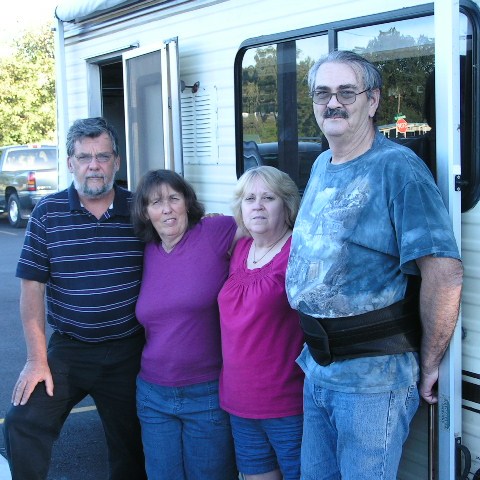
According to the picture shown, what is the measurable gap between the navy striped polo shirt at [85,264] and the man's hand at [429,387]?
1.24 meters

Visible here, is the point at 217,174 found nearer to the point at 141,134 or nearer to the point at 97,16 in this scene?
the point at 141,134

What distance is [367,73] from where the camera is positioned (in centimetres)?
217

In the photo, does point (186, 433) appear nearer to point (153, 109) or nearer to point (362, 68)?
point (362, 68)

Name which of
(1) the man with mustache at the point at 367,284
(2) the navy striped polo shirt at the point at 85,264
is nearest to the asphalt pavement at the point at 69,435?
(2) the navy striped polo shirt at the point at 85,264

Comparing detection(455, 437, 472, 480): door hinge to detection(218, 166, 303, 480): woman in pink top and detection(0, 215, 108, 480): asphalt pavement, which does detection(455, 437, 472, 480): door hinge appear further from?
detection(0, 215, 108, 480): asphalt pavement

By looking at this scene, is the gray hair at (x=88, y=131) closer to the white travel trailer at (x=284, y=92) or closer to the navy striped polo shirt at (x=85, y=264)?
the navy striped polo shirt at (x=85, y=264)

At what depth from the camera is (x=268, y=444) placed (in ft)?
8.70

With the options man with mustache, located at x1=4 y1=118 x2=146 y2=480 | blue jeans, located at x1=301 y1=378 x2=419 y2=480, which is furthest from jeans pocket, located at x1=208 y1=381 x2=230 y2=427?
blue jeans, located at x1=301 y1=378 x2=419 y2=480

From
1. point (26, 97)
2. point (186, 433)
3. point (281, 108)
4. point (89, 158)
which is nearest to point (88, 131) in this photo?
point (89, 158)

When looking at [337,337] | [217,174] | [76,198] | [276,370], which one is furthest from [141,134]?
[337,337]

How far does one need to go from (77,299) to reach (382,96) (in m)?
1.41

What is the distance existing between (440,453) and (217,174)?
1.84 meters

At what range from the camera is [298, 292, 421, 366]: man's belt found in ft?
7.00

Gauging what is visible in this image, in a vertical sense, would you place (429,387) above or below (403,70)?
below
